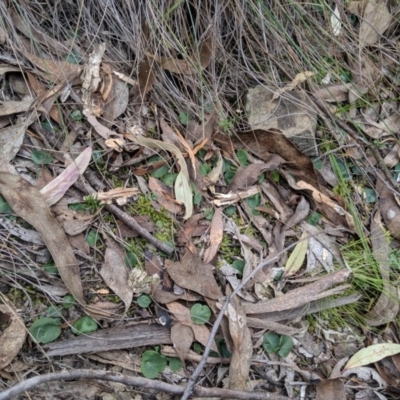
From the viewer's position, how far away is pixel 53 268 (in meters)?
1.42

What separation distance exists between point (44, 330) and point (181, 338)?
39 cm

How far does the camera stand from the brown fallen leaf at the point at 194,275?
1.47m

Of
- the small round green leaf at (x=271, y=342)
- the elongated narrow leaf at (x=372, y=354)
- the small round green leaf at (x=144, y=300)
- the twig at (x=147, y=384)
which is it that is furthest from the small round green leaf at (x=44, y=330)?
the elongated narrow leaf at (x=372, y=354)

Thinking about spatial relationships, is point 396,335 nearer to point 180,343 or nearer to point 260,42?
point 180,343

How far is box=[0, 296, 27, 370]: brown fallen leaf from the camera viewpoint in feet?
4.32

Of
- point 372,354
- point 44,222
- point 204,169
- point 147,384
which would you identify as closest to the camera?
point 147,384

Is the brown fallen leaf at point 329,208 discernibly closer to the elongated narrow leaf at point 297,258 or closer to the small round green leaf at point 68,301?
the elongated narrow leaf at point 297,258

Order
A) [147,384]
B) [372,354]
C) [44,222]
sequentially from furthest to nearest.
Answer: [372,354] → [44,222] → [147,384]

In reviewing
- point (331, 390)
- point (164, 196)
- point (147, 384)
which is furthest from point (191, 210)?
point (331, 390)

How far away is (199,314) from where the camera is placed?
57.4 inches

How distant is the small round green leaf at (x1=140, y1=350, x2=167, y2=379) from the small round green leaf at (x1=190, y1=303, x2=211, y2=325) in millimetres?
147

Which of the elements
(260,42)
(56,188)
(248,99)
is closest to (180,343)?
(56,188)

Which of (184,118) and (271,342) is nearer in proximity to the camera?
(271,342)

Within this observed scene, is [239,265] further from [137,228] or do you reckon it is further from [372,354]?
[372,354]
